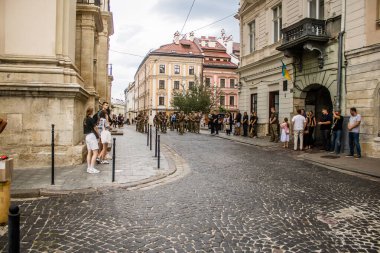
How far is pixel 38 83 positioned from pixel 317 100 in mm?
14328

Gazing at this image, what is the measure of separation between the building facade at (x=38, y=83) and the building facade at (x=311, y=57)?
10424mm

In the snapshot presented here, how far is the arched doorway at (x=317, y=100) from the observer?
1723 cm

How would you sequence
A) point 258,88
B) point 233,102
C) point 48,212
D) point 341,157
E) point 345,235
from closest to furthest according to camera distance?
point 345,235 < point 48,212 < point 341,157 < point 258,88 < point 233,102

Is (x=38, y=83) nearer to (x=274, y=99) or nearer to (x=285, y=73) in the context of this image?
(x=285, y=73)

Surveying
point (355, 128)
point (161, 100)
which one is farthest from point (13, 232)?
point (161, 100)

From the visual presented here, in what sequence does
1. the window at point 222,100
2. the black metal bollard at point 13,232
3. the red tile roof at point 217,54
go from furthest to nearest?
1. the red tile roof at point 217,54
2. the window at point 222,100
3. the black metal bollard at point 13,232

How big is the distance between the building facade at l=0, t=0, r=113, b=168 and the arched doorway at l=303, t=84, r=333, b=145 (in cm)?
1233

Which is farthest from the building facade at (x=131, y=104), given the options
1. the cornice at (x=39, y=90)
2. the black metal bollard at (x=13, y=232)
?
the black metal bollard at (x=13, y=232)

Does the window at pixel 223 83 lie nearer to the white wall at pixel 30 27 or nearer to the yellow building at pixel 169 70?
the yellow building at pixel 169 70

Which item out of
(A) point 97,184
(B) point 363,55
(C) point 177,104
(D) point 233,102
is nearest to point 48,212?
(A) point 97,184

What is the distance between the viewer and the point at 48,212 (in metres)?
5.14

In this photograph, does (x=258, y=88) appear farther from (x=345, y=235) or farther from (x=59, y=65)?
(x=345, y=235)

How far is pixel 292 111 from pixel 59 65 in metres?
12.7

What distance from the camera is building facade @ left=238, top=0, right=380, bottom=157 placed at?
12.7 m
